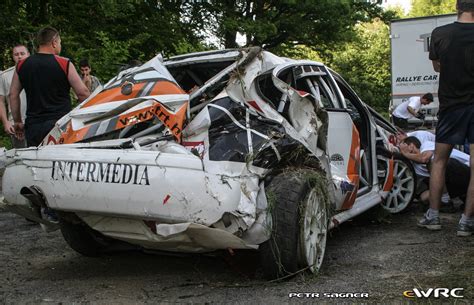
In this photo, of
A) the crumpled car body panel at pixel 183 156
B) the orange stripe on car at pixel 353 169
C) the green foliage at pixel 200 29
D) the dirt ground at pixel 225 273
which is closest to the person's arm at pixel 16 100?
the dirt ground at pixel 225 273

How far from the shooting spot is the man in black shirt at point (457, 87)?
4.94 meters

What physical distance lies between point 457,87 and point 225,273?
2.60 metres

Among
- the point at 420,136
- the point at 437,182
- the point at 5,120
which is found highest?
the point at 5,120

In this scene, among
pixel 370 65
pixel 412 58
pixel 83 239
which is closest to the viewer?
pixel 83 239

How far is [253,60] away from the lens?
13.7 feet

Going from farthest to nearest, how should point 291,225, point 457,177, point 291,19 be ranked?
1. point 291,19
2. point 457,177
3. point 291,225

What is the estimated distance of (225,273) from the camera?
406cm

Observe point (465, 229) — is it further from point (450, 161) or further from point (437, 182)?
point (450, 161)

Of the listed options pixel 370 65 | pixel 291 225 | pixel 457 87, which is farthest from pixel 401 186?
pixel 370 65

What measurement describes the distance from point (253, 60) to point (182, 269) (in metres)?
1.58

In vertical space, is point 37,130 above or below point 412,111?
above

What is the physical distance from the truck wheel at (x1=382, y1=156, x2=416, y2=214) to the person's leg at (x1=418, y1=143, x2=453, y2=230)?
34.5 inches

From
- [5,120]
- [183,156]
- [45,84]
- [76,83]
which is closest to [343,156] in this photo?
[183,156]

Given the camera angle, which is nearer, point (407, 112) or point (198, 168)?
point (198, 168)
